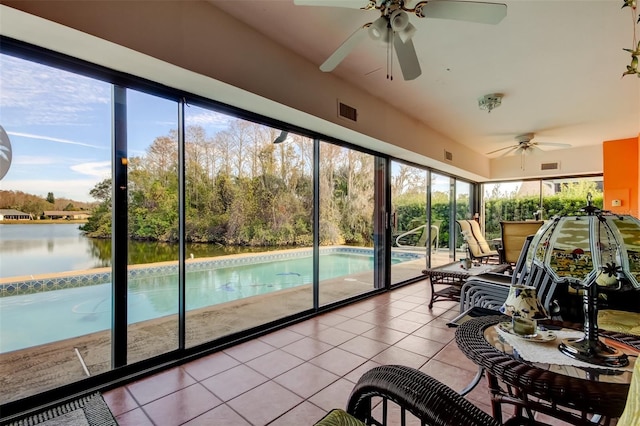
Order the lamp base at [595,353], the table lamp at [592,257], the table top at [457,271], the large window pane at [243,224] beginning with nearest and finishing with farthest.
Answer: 1. the table lamp at [592,257]
2. the lamp base at [595,353]
3. the large window pane at [243,224]
4. the table top at [457,271]

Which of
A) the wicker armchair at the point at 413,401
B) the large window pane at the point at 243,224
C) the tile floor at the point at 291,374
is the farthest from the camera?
the large window pane at the point at 243,224

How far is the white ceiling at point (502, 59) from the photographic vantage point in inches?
90.1

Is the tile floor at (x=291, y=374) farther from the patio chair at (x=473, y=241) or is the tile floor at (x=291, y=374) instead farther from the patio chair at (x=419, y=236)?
the patio chair at (x=473, y=241)

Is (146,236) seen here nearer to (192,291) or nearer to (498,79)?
(192,291)

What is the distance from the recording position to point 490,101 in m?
3.84

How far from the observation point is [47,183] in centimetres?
206

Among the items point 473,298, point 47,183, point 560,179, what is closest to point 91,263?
point 47,183

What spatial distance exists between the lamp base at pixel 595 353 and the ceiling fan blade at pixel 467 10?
1.69 m

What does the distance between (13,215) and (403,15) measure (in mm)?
2741

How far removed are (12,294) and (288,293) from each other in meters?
2.78

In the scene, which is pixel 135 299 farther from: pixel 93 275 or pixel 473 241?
pixel 473 241

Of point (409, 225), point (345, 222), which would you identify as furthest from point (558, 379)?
point (409, 225)

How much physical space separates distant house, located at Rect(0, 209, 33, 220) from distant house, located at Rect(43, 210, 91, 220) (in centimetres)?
10

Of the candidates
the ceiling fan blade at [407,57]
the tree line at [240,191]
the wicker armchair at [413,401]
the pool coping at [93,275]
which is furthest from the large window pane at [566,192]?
the wicker armchair at [413,401]
